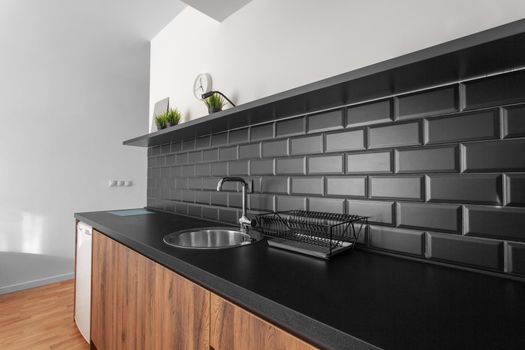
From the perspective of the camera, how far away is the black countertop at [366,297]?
451 millimetres

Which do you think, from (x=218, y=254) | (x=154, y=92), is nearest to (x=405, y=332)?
(x=218, y=254)

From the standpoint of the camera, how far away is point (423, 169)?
867 mm

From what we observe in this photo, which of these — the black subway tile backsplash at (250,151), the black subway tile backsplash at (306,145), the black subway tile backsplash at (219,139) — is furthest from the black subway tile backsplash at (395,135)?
the black subway tile backsplash at (219,139)

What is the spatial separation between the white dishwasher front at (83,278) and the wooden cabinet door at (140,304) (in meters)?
0.10

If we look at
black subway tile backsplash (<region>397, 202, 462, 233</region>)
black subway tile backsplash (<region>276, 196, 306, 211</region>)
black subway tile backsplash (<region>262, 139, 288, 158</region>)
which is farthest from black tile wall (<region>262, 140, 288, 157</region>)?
black subway tile backsplash (<region>397, 202, 462, 233</region>)

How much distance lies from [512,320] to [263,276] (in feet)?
1.73

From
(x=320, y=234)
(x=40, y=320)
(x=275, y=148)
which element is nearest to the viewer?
(x=320, y=234)

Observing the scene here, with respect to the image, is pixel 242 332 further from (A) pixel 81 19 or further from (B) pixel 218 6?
(A) pixel 81 19

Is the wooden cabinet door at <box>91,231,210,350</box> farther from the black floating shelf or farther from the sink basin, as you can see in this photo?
the black floating shelf

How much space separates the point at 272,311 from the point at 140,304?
82 centimetres

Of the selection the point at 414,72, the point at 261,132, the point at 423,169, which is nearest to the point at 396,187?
the point at 423,169

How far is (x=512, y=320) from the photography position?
0.49 meters

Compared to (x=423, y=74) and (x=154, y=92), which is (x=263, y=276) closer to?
(x=423, y=74)

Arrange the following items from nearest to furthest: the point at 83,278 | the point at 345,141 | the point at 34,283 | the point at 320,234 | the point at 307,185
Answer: the point at 320,234
the point at 345,141
the point at 307,185
the point at 83,278
the point at 34,283
